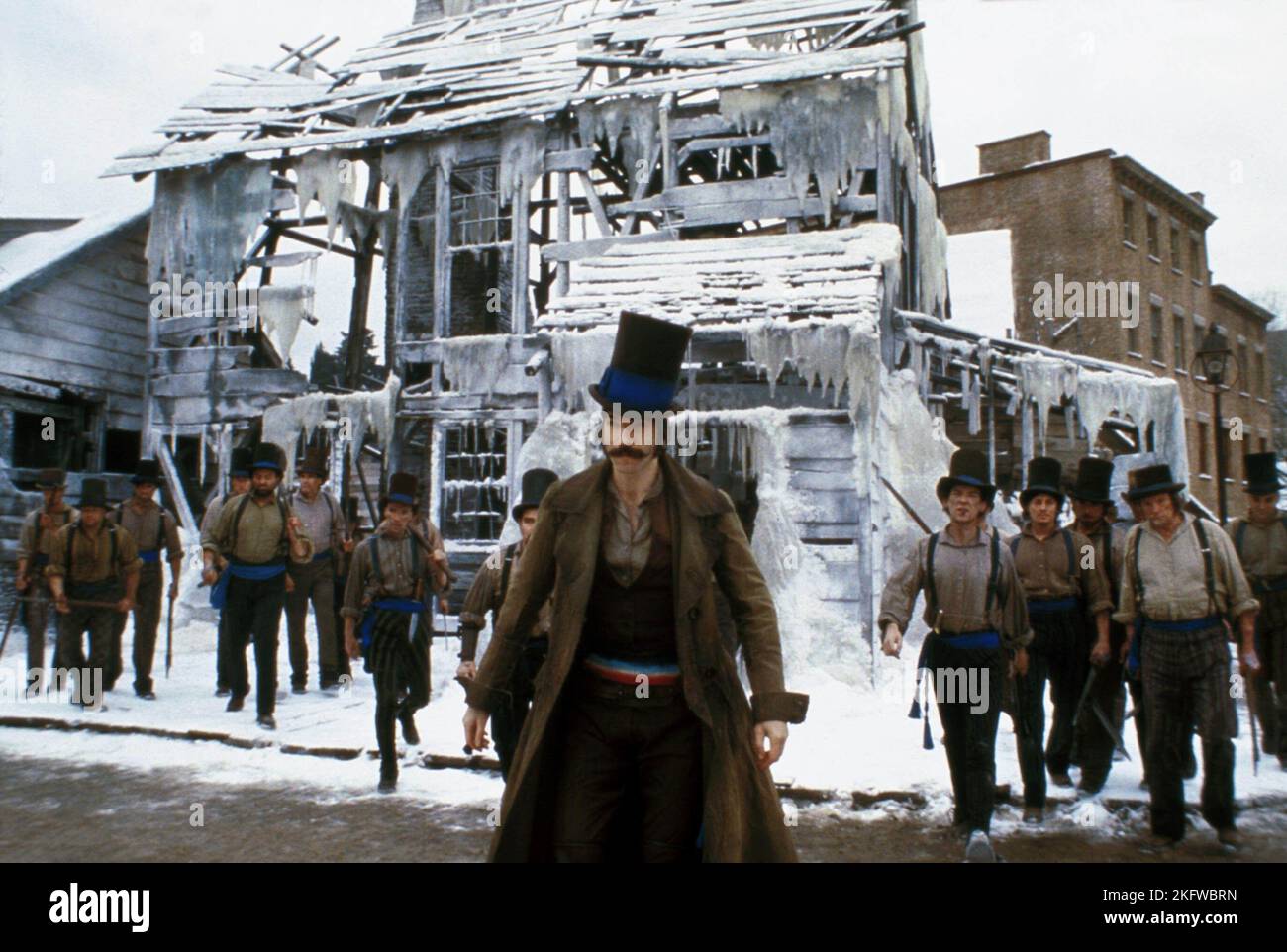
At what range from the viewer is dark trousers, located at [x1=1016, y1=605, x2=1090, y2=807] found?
5855mm

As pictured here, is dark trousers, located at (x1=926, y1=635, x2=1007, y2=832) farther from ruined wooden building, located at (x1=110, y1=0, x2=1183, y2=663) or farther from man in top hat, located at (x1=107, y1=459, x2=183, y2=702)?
man in top hat, located at (x1=107, y1=459, x2=183, y2=702)

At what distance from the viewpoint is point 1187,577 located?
18.5 ft

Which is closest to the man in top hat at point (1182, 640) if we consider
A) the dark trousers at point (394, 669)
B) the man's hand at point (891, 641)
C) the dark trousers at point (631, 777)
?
the man's hand at point (891, 641)

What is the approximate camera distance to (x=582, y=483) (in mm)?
3422

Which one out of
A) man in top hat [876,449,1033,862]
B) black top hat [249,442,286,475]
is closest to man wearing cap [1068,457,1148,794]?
man in top hat [876,449,1033,862]

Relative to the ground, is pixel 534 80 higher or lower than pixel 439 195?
higher

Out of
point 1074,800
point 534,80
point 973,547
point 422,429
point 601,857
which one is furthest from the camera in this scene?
point 422,429

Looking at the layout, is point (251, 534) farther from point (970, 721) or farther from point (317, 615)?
point (970, 721)

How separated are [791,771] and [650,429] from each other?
426cm

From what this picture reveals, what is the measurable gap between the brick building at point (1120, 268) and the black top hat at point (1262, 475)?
58.2 feet

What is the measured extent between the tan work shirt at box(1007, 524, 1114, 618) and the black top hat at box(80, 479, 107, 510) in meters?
7.89

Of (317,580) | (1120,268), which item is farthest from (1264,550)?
(1120,268)
